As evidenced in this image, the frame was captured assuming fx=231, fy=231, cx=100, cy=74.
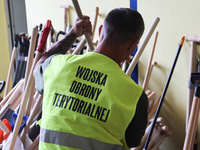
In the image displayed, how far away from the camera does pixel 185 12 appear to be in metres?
1.27

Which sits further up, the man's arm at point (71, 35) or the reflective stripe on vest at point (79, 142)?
the man's arm at point (71, 35)

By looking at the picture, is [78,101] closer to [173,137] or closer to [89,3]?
[173,137]

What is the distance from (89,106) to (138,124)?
0.55ft

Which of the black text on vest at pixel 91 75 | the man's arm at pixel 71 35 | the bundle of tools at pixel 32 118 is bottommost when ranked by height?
the bundle of tools at pixel 32 118

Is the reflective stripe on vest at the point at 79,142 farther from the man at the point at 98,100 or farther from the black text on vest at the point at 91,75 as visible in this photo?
the black text on vest at the point at 91,75

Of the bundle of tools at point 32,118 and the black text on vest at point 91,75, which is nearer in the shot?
the black text on vest at point 91,75

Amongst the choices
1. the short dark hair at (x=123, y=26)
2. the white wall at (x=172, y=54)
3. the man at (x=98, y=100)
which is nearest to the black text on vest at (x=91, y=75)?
the man at (x=98, y=100)

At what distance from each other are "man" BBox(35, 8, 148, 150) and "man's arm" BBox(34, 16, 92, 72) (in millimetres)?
206

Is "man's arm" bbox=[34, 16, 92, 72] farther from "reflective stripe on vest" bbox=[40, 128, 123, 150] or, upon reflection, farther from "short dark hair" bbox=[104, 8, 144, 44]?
"reflective stripe on vest" bbox=[40, 128, 123, 150]

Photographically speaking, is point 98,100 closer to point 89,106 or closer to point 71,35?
point 89,106

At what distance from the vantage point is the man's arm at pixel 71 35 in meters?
1.01

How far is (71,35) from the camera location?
1.07 meters

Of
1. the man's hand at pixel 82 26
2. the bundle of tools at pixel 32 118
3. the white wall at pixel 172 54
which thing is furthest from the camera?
the white wall at pixel 172 54

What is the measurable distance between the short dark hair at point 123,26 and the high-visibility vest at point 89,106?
90 millimetres
